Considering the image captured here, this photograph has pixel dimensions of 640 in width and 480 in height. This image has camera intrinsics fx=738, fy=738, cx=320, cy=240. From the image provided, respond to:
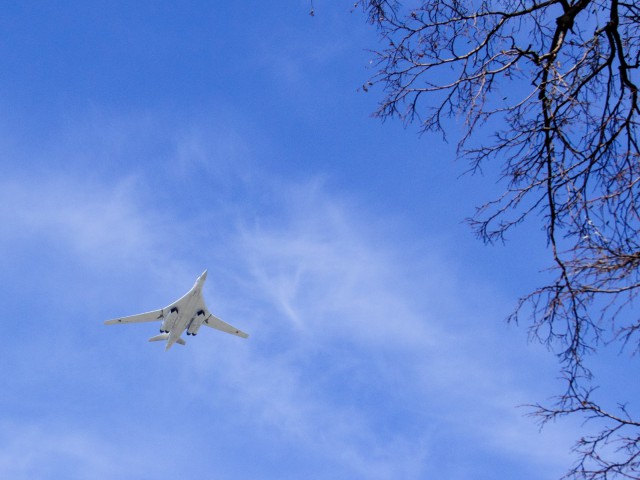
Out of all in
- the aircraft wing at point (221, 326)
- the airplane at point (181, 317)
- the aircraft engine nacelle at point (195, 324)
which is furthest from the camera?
the aircraft wing at point (221, 326)

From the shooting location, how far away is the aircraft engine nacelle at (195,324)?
136ft

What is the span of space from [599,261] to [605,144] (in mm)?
839

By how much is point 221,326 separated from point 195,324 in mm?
2508

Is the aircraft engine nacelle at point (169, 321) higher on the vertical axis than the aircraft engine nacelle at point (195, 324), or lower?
lower

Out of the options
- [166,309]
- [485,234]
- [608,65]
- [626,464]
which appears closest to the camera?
[626,464]

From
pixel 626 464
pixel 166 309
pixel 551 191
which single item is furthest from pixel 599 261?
pixel 166 309

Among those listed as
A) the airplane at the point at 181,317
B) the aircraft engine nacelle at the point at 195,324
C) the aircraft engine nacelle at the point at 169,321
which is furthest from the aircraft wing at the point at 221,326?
the aircraft engine nacelle at the point at 169,321

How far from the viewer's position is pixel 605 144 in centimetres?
424

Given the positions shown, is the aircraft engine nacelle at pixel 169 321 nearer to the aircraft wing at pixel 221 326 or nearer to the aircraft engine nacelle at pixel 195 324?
the aircraft engine nacelle at pixel 195 324

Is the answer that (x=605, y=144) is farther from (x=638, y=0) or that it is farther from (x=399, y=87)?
(x=399, y=87)

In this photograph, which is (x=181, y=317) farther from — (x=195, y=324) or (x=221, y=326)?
(x=221, y=326)

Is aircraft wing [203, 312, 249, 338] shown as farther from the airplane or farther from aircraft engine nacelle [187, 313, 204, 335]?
aircraft engine nacelle [187, 313, 204, 335]

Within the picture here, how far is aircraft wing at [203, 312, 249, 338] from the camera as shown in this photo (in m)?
43.1

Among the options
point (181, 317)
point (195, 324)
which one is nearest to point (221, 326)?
point (195, 324)
